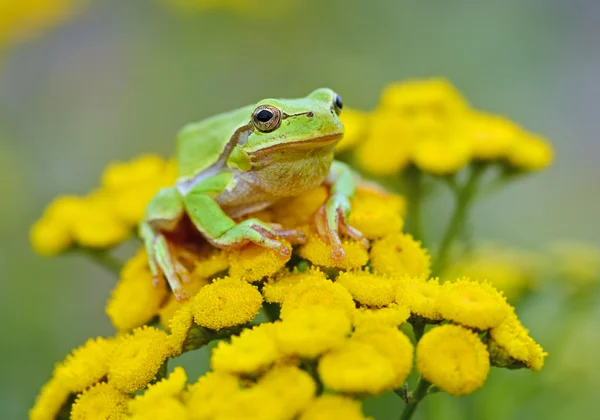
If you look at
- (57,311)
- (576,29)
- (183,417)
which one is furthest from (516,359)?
(576,29)

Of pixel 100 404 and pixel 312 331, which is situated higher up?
pixel 312 331

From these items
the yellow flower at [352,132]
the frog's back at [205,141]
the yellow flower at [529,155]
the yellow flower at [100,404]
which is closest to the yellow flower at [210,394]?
the yellow flower at [100,404]

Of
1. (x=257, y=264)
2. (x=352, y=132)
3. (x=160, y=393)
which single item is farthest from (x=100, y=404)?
(x=352, y=132)

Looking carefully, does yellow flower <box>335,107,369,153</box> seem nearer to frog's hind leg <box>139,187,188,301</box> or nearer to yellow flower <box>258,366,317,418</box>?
frog's hind leg <box>139,187,188,301</box>

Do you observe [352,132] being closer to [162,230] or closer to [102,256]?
[162,230]

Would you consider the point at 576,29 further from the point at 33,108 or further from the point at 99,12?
the point at 33,108

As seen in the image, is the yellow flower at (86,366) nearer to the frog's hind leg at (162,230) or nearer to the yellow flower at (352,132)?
the frog's hind leg at (162,230)
